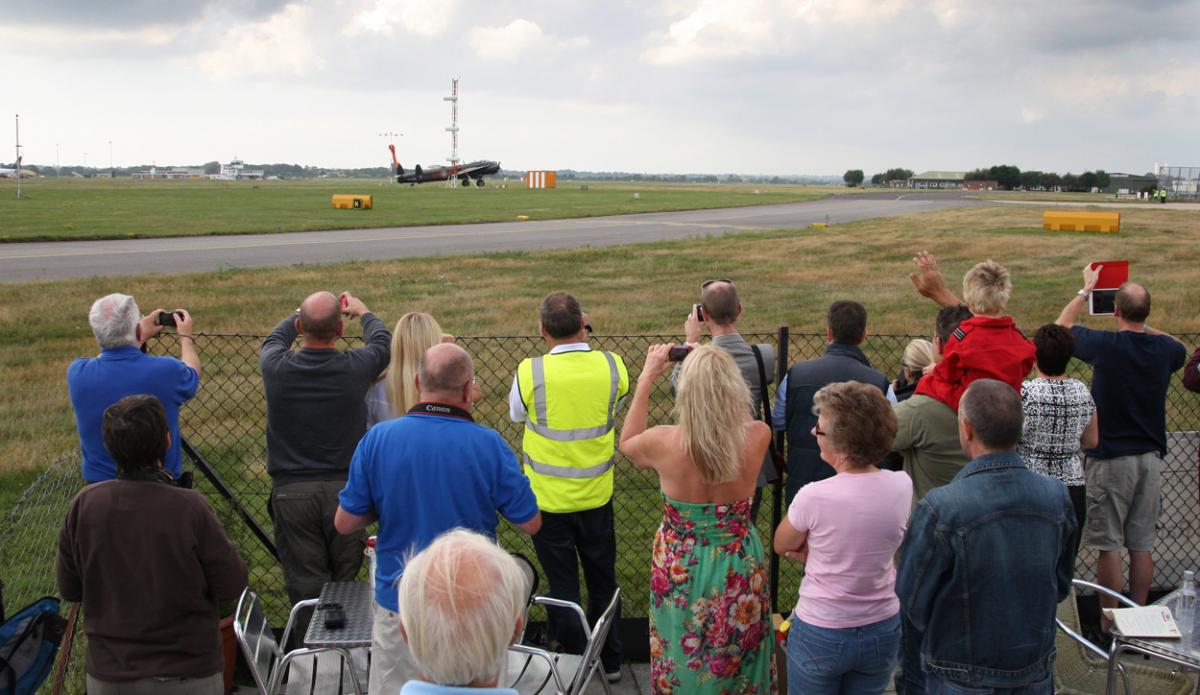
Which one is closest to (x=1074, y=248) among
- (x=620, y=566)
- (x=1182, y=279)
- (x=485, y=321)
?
(x=1182, y=279)

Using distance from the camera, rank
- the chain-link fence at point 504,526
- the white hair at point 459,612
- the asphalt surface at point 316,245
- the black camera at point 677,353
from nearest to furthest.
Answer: the white hair at point 459,612
the black camera at point 677,353
the chain-link fence at point 504,526
the asphalt surface at point 316,245

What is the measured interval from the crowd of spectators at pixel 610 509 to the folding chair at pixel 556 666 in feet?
1.09

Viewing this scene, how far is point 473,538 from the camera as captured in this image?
7.18 ft

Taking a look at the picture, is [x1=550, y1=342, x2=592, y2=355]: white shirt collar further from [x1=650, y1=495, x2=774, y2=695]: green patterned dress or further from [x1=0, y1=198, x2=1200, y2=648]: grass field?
[x1=0, y1=198, x2=1200, y2=648]: grass field

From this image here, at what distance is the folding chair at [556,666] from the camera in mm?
3410

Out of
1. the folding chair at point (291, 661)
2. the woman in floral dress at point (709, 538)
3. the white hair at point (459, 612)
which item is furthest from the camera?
the folding chair at point (291, 661)

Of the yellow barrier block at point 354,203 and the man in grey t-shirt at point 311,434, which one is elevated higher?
the yellow barrier block at point 354,203

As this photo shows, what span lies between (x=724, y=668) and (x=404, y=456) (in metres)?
1.57

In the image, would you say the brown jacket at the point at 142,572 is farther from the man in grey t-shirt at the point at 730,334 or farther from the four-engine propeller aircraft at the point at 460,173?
the four-engine propeller aircraft at the point at 460,173

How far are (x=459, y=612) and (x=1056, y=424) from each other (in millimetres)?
3741

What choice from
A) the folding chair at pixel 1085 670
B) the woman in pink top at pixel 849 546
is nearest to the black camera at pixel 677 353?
the woman in pink top at pixel 849 546

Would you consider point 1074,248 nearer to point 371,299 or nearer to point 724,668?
point 371,299

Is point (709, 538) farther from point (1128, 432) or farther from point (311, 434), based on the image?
point (1128, 432)

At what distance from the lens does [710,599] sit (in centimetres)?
362
